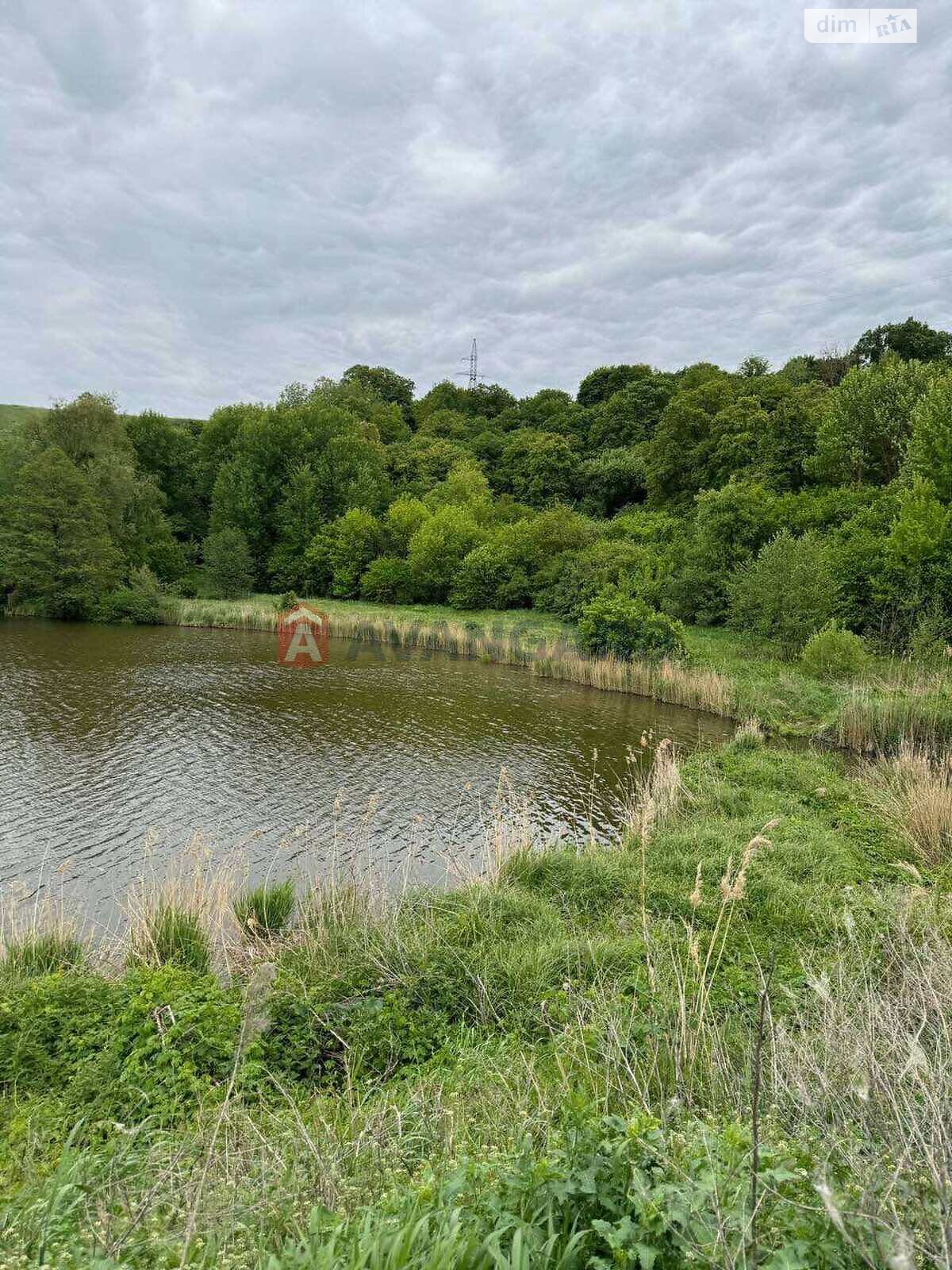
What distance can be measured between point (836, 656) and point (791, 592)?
3689 mm

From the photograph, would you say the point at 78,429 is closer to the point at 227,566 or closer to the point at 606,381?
the point at 227,566

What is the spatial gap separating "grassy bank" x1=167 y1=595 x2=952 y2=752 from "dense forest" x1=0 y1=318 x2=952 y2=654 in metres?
1.24

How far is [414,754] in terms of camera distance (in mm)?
12594

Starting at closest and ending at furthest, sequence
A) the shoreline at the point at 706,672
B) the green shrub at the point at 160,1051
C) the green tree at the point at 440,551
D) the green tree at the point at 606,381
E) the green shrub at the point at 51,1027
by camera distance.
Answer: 1. the green shrub at the point at 160,1051
2. the green shrub at the point at 51,1027
3. the shoreline at the point at 706,672
4. the green tree at the point at 440,551
5. the green tree at the point at 606,381

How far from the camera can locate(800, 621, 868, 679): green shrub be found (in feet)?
53.6

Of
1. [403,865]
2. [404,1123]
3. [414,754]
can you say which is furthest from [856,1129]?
[414,754]

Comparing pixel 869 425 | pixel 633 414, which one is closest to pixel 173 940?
pixel 869 425

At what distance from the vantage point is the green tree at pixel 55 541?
30.9 meters

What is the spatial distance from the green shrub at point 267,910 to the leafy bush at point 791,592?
18047 mm

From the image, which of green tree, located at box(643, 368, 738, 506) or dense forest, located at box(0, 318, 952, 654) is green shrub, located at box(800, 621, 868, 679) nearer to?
dense forest, located at box(0, 318, 952, 654)

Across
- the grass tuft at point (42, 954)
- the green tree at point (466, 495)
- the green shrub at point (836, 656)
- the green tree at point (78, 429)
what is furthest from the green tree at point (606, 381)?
the grass tuft at point (42, 954)

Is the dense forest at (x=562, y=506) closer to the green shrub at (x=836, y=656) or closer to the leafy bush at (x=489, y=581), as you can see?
the leafy bush at (x=489, y=581)

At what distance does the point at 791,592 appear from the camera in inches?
773

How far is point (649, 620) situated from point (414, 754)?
34.7ft
